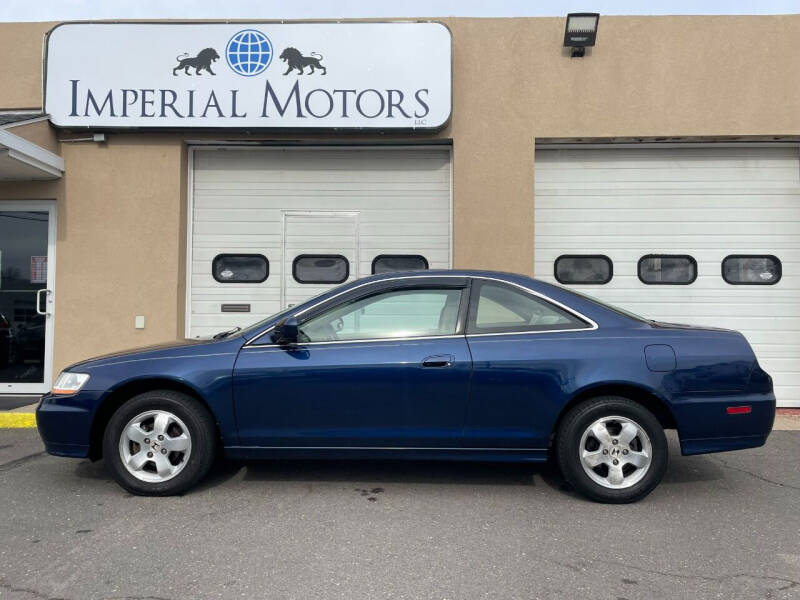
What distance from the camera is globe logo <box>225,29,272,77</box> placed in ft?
23.2

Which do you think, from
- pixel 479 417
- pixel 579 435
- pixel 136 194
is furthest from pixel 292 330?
pixel 136 194

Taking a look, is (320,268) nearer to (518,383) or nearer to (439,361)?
(439,361)

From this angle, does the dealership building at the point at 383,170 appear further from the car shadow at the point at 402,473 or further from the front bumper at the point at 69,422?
the front bumper at the point at 69,422

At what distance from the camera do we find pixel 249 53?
7074mm

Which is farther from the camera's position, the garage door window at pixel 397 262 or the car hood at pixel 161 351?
the garage door window at pixel 397 262

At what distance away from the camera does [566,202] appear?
742cm

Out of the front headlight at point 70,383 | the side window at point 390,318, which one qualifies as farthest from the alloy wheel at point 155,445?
the side window at point 390,318

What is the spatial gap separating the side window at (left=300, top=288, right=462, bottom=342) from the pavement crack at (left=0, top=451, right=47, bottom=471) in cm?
278

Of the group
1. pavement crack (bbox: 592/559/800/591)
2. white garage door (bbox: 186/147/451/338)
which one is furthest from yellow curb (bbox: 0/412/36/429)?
pavement crack (bbox: 592/559/800/591)

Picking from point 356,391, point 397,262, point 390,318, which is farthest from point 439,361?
point 397,262

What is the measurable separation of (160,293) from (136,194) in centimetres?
129

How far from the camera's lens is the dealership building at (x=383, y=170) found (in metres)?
7.02

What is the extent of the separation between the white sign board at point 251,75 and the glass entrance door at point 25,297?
1293 millimetres

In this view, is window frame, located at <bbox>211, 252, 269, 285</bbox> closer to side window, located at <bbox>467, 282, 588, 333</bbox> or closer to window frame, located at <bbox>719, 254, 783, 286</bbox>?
side window, located at <bbox>467, 282, 588, 333</bbox>
